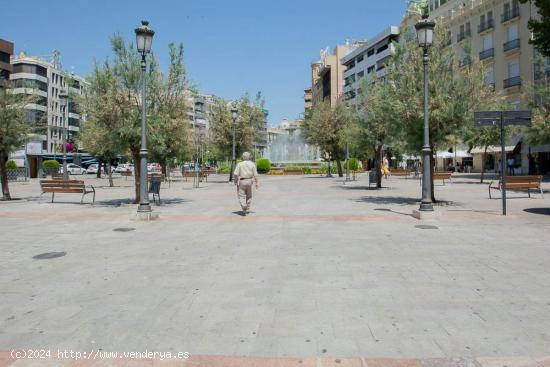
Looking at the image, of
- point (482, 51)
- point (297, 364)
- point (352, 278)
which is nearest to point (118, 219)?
point (352, 278)

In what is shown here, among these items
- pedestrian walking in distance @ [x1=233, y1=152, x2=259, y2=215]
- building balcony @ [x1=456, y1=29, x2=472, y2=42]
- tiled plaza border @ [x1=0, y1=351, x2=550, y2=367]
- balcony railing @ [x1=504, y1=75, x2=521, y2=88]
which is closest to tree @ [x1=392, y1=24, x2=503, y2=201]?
pedestrian walking in distance @ [x1=233, y1=152, x2=259, y2=215]

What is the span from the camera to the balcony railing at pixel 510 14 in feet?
150

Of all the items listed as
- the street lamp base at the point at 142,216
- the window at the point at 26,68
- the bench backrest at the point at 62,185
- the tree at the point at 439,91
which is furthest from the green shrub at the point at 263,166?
the window at the point at 26,68

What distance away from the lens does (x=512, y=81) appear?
4600cm

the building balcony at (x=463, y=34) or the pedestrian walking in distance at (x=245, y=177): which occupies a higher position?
the building balcony at (x=463, y=34)

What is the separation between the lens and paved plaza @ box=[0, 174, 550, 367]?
373 cm

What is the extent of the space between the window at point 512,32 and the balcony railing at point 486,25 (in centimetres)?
237

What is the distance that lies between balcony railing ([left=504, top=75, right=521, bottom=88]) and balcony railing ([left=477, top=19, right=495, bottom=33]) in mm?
6859

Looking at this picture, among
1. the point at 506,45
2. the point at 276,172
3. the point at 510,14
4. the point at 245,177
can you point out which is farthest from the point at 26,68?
the point at 245,177

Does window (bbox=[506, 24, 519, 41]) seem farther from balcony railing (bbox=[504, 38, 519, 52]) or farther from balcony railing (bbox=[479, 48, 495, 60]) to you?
balcony railing (bbox=[479, 48, 495, 60])

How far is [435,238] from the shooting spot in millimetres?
9094

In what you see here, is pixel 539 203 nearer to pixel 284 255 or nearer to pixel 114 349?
pixel 284 255

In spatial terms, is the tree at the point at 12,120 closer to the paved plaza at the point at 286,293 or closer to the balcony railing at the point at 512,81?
the paved plaza at the point at 286,293

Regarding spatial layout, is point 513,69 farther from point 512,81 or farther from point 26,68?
point 26,68
